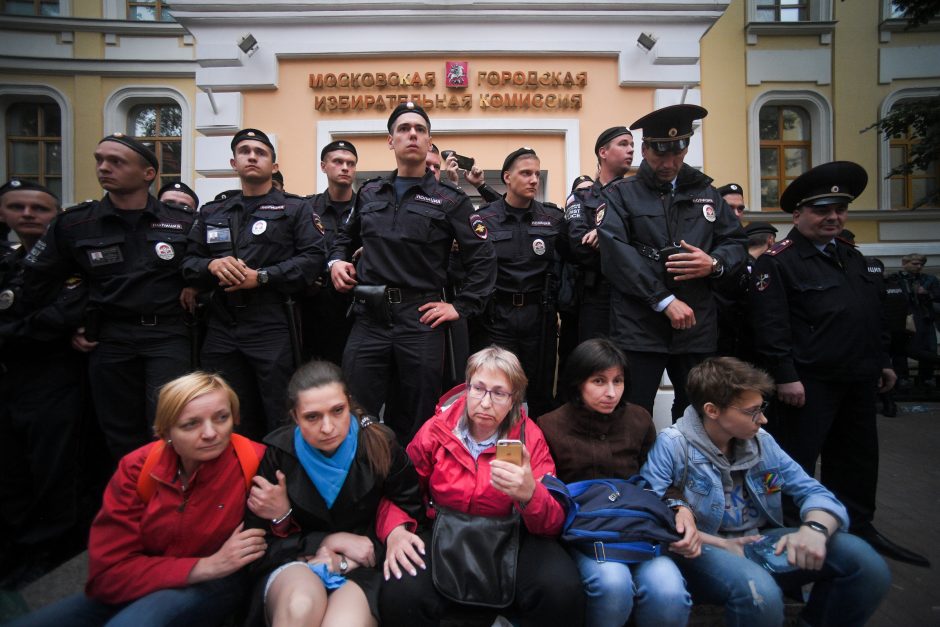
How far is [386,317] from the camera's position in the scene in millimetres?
2908

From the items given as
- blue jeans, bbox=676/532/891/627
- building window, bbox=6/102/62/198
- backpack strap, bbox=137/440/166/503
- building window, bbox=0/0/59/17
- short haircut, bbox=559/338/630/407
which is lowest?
blue jeans, bbox=676/532/891/627

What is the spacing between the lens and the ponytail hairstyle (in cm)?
213

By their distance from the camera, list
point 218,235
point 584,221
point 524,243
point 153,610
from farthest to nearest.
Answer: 1. point 524,243
2. point 584,221
3. point 218,235
4. point 153,610

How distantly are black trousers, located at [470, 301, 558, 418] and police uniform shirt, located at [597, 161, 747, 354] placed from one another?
74 centimetres

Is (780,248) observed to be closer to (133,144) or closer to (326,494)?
(326,494)

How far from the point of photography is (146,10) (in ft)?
28.7

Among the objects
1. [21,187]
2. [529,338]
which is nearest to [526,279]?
[529,338]

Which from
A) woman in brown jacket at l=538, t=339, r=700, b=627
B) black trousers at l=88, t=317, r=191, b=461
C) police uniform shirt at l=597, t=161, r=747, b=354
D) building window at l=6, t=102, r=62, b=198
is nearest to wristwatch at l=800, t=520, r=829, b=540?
woman in brown jacket at l=538, t=339, r=700, b=627

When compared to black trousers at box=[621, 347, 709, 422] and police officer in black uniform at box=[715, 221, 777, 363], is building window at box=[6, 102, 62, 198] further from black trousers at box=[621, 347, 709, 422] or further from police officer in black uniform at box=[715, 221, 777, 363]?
police officer in black uniform at box=[715, 221, 777, 363]

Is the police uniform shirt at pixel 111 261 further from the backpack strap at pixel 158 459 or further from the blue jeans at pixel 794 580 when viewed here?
the blue jeans at pixel 794 580

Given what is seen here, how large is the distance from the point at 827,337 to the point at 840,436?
75cm

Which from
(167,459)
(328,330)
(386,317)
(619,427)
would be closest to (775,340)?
(619,427)

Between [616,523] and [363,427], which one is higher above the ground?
[363,427]

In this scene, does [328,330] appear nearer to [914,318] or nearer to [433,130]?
[433,130]
